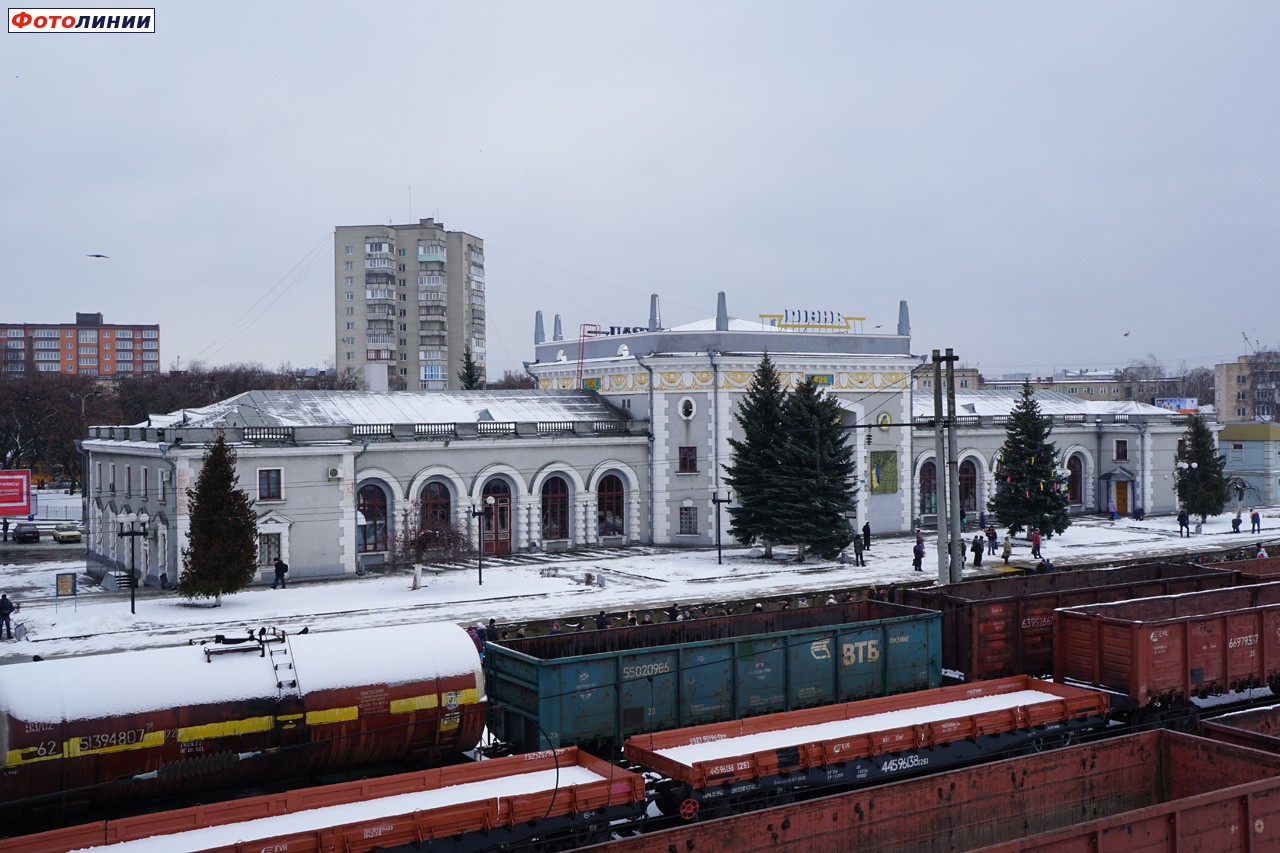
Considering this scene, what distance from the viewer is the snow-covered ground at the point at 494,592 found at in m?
31.0

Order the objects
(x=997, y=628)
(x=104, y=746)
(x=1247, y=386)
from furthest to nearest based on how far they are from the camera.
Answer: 1. (x=1247, y=386)
2. (x=997, y=628)
3. (x=104, y=746)

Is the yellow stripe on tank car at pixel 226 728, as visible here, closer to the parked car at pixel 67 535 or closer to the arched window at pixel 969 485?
the arched window at pixel 969 485

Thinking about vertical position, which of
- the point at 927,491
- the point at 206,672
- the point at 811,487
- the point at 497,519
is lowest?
the point at 497,519

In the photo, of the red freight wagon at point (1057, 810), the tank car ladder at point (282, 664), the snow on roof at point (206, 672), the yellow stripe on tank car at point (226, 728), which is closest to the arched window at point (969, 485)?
the red freight wagon at point (1057, 810)

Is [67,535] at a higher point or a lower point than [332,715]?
lower

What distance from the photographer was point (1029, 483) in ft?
159

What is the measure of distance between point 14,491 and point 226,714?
165ft

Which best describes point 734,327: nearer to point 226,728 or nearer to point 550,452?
point 550,452

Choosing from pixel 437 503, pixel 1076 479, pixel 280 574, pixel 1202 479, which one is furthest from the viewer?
pixel 1076 479

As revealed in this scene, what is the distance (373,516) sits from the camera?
42750 millimetres

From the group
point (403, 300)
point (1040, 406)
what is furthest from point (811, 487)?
point (403, 300)

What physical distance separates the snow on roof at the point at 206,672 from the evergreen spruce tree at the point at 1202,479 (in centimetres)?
4961

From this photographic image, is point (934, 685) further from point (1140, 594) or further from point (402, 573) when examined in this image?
point (402, 573)

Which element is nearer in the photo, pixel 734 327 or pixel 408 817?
pixel 408 817
